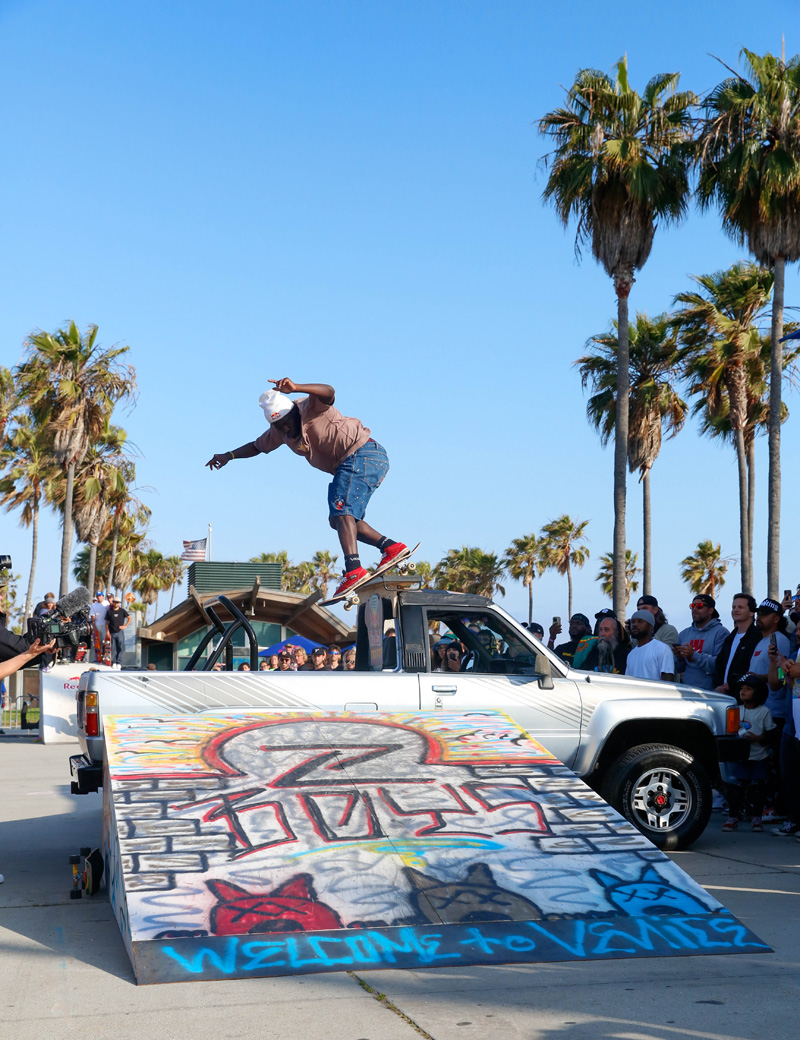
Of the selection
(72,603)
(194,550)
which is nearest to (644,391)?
(194,550)

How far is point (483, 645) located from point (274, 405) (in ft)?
12.5

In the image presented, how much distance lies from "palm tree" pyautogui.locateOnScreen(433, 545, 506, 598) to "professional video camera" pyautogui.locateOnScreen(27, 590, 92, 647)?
218 ft

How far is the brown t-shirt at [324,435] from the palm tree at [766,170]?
13412 mm

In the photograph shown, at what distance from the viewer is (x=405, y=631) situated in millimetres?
7480

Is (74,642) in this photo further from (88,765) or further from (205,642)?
(205,642)

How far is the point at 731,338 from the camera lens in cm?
2869

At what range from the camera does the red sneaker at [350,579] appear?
9227 mm

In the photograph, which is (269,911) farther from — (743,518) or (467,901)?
(743,518)

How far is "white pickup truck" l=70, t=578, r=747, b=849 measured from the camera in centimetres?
727

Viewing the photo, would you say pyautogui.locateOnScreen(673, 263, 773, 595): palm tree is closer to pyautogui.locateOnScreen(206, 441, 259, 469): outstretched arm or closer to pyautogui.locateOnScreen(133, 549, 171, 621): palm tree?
pyautogui.locateOnScreen(206, 441, 259, 469): outstretched arm

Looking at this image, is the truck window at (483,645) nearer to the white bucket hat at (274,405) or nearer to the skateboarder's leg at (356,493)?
the skateboarder's leg at (356,493)

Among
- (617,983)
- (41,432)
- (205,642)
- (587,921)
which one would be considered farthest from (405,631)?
(41,432)

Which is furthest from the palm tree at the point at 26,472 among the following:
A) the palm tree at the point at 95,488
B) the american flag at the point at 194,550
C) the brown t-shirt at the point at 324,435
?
the brown t-shirt at the point at 324,435

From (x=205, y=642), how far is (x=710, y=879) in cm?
411
